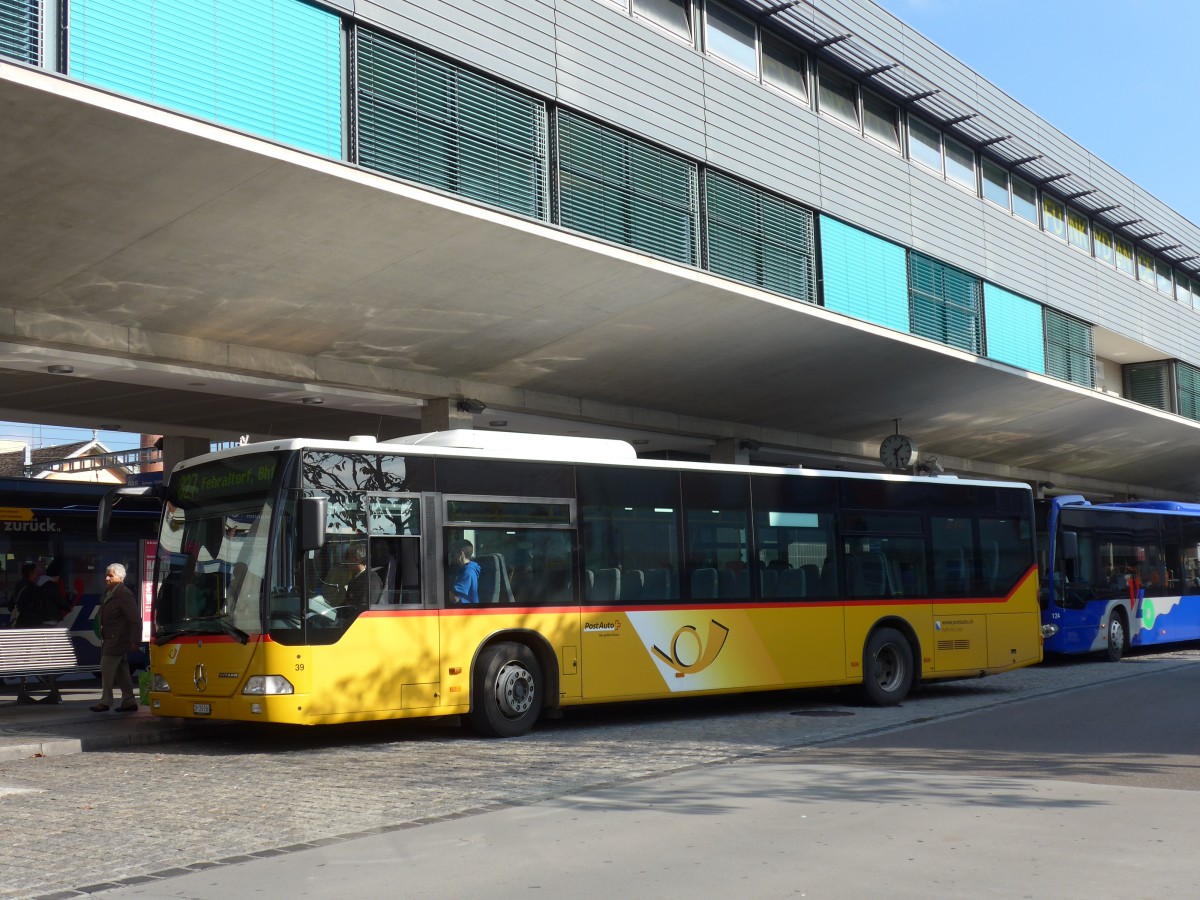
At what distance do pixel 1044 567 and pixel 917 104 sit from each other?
9724mm

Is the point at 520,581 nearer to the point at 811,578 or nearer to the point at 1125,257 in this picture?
the point at 811,578

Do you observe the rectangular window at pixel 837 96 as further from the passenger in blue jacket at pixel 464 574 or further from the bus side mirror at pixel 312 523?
the bus side mirror at pixel 312 523

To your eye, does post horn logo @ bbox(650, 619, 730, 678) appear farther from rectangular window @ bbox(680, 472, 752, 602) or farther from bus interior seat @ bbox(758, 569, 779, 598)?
bus interior seat @ bbox(758, 569, 779, 598)

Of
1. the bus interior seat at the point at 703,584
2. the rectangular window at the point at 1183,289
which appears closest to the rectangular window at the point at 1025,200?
the rectangular window at the point at 1183,289

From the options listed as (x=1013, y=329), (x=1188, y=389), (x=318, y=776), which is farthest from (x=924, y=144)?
(x=318, y=776)

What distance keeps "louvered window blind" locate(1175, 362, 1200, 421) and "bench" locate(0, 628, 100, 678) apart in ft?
105

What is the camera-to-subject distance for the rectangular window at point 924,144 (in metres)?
26.6

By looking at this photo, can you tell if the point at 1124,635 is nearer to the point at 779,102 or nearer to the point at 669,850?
the point at 779,102

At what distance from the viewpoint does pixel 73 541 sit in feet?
65.0

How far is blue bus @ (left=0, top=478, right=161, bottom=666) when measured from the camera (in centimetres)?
1903

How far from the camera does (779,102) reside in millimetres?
22422

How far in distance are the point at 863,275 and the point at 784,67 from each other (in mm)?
3950

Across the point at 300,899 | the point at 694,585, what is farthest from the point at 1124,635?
the point at 300,899

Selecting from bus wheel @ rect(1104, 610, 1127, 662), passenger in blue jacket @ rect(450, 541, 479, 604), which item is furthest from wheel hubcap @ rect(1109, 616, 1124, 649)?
passenger in blue jacket @ rect(450, 541, 479, 604)
